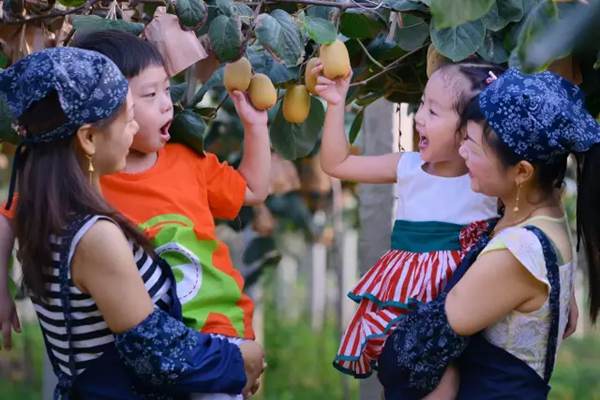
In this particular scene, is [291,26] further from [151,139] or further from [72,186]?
[72,186]

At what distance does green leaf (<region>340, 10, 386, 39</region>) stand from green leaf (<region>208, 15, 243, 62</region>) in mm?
259

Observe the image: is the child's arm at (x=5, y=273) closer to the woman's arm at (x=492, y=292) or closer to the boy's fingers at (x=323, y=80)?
the boy's fingers at (x=323, y=80)

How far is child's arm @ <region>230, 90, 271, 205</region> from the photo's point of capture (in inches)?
83.1

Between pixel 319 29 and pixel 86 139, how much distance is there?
1.50 ft

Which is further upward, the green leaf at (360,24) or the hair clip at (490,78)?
the green leaf at (360,24)

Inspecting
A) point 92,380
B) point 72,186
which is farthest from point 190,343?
point 72,186

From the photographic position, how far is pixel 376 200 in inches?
119

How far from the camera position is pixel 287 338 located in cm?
695

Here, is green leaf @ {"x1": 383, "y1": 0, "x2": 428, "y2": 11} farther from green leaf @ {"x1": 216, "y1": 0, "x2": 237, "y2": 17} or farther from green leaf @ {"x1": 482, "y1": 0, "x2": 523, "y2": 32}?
green leaf @ {"x1": 216, "y1": 0, "x2": 237, "y2": 17}

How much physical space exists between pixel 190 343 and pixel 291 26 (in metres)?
0.54

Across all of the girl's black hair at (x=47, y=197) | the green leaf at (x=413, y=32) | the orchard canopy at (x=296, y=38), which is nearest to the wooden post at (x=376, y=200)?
the orchard canopy at (x=296, y=38)

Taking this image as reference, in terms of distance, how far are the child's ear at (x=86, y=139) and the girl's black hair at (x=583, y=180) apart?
1.91ft

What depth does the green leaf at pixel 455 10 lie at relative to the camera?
1401 millimetres

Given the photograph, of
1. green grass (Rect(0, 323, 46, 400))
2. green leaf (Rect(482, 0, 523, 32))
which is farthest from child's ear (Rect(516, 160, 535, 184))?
green grass (Rect(0, 323, 46, 400))
